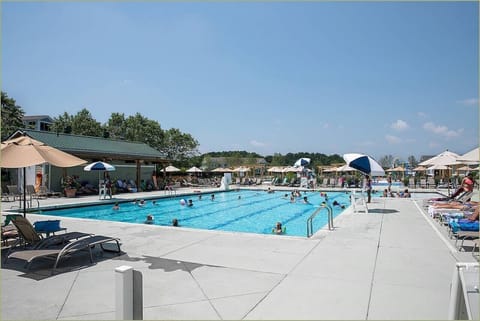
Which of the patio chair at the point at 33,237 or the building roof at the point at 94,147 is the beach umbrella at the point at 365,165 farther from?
the building roof at the point at 94,147

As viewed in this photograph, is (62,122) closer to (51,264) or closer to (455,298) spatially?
(51,264)

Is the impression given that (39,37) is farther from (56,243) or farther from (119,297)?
(119,297)

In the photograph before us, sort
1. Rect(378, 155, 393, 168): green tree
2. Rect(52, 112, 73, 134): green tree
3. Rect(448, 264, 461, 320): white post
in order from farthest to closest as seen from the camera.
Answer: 1. Rect(378, 155, 393, 168): green tree
2. Rect(52, 112, 73, 134): green tree
3. Rect(448, 264, 461, 320): white post

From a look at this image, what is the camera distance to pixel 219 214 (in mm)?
16438

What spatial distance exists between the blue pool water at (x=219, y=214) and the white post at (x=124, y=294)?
31.7 ft

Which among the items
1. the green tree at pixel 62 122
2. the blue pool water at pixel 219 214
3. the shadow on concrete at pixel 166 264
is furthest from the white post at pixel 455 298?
the green tree at pixel 62 122

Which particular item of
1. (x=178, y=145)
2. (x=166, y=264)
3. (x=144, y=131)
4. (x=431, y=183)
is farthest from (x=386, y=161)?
(x=166, y=264)

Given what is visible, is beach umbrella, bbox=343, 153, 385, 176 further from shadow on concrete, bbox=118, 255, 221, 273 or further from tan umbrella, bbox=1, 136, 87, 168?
tan umbrella, bbox=1, 136, 87, 168

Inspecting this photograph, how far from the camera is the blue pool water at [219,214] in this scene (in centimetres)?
1353

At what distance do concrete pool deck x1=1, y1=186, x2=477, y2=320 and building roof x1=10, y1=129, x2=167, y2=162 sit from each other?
49.2ft

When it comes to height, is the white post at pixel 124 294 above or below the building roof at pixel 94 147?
below

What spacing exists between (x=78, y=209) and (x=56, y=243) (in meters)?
10.1

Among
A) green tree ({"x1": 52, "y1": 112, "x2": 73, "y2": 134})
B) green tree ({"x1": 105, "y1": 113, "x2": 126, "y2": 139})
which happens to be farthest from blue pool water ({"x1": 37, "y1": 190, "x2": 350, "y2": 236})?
green tree ({"x1": 52, "y1": 112, "x2": 73, "y2": 134})

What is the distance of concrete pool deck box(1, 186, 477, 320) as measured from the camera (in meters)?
3.89
